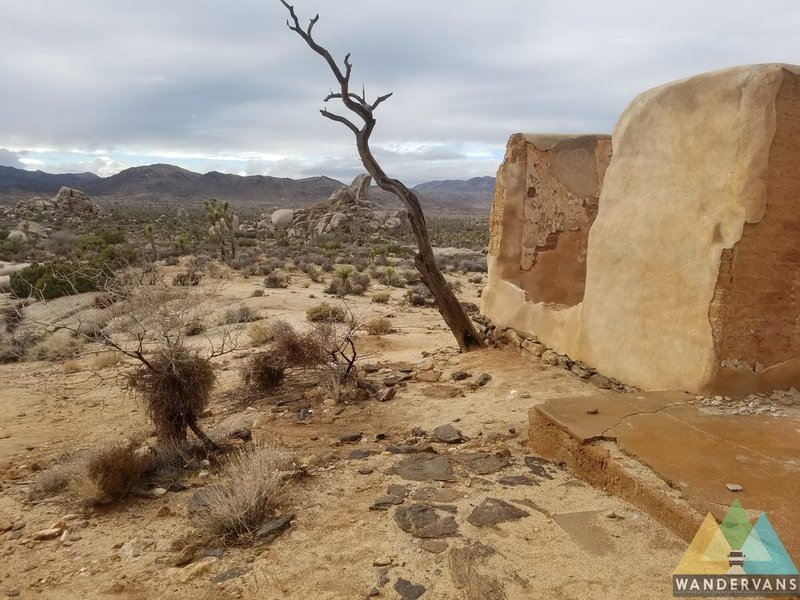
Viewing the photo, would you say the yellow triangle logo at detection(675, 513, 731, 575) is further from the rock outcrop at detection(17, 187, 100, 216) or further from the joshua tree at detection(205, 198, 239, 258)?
the rock outcrop at detection(17, 187, 100, 216)

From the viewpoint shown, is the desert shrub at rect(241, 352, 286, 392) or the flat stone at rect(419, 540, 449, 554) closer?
the flat stone at rect(419, 540, 449, 554)


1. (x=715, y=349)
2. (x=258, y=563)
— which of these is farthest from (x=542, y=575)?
(x=715, y=349)

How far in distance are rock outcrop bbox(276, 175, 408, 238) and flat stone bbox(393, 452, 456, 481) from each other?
30693mm

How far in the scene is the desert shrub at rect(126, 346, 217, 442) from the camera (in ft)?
16.3

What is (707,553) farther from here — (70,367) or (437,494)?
(70,367)

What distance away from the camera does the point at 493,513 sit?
3.31 m

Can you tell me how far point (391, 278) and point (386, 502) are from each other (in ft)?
46.4

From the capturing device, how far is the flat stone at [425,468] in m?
3.93

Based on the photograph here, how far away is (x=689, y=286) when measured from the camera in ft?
14.4

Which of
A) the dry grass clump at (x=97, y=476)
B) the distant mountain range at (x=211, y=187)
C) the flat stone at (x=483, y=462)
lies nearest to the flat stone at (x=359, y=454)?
the flat stone at (x=483, y=462)

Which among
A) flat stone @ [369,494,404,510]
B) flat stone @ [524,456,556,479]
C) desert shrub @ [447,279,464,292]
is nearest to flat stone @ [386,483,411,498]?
flat stone @ [369,494,404,510]

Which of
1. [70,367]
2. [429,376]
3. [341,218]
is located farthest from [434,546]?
[341,218]

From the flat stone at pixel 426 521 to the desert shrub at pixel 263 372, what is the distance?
3.82 metres

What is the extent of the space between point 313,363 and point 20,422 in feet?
10.9
